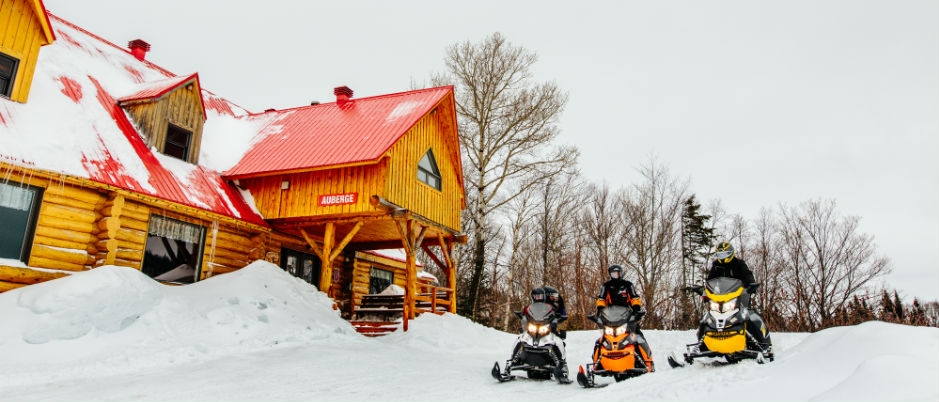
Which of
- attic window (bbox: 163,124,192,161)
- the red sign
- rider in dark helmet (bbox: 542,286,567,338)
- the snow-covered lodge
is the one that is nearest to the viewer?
rider in dark helmet (bbox: 542,286,567,338)

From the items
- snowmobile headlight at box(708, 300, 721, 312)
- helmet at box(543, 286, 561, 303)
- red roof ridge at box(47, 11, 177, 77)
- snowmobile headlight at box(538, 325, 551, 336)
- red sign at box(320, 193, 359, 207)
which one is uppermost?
red roof ridge at box(47, 11, 177, 77)

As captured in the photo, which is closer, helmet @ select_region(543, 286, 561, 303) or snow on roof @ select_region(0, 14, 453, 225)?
helmet @ select_region(543, 286, 561, 303)

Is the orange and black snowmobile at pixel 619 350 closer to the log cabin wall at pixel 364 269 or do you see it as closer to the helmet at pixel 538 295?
the helmet at pixel 538 295

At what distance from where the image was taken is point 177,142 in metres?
14.4

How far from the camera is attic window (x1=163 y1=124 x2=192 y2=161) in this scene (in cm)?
1414

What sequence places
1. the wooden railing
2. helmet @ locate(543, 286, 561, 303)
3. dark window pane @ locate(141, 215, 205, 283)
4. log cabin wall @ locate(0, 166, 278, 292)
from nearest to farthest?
helmet @ locate(543, 286, 561, 303) < log cabin wall @ locate(0, 166, 278, 292) < dark window pane @ locate(141, 215, 205, 283) < the wooden railing

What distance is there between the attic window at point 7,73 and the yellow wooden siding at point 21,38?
2.7 inches

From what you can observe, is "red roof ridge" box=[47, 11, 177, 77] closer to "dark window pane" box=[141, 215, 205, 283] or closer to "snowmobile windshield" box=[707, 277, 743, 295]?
"dark window pane" box=[141, 215, 205, 283]

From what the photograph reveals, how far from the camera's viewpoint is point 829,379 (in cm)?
525

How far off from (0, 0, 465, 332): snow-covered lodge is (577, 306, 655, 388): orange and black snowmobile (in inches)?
293

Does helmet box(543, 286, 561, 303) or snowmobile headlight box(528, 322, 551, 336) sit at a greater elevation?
helmet box(543, 286, 561, 303)

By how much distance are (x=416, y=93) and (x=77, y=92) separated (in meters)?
8.82

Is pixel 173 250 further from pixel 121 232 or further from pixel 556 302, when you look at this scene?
pixel 556 302

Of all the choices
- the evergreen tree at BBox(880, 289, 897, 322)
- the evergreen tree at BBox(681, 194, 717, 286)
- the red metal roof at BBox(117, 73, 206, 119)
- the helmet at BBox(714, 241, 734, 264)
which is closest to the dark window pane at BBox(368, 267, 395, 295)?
the red metal roof at BBox(117, 73, 206, 119)
